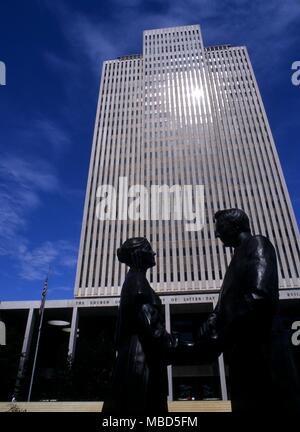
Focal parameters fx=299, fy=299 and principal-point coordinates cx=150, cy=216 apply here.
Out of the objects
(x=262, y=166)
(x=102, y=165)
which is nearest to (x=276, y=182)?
(x=262, y=166)

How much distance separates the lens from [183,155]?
74188mm

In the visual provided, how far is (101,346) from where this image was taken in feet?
117

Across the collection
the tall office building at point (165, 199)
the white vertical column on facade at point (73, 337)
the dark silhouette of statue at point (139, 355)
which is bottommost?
the dark silhouette of statue at point (139, 355)

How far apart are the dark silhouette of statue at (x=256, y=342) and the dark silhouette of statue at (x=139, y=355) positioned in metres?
0.46

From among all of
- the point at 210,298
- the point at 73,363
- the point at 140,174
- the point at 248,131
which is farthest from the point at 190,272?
the point at 248,131

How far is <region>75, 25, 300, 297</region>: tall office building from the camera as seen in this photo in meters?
61.5

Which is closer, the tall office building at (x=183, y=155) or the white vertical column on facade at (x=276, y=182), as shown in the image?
the white vertical column on facade at (x=276, y=182)

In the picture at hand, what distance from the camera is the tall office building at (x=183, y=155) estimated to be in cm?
6147

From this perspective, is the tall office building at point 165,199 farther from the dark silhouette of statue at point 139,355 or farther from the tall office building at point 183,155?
the dark silhouette of statue at point 139,355

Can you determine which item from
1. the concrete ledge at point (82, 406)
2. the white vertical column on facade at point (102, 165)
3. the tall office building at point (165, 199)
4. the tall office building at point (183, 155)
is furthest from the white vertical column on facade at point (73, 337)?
the concrete ledge at point (82, 406)

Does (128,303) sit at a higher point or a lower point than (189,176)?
Result: lower

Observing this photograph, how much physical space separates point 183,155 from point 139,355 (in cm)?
7361

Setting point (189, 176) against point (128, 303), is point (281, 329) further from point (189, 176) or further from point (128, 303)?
point (189, 176)
